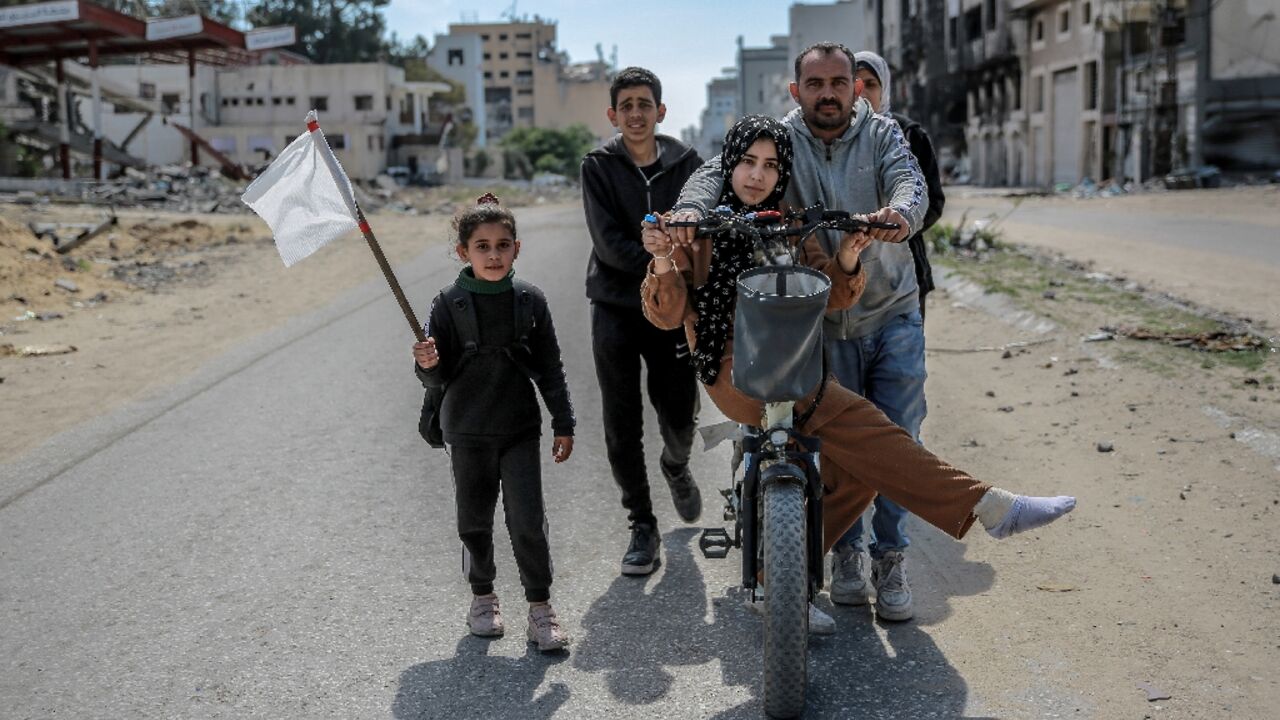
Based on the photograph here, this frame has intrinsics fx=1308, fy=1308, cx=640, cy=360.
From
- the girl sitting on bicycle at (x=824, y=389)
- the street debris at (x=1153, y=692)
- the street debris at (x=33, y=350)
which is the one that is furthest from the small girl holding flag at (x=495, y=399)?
the street debris at (x=33, y=350)

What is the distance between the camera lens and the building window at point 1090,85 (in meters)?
46.8

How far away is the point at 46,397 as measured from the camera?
9.73m

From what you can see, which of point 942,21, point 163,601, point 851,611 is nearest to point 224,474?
A: point 163,601

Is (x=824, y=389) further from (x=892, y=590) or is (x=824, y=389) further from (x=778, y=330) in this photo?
(x=892, y=590)

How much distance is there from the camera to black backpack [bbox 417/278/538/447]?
14.9 ft

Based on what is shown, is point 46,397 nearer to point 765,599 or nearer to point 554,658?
point 554,658

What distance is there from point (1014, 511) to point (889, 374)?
3.05ft

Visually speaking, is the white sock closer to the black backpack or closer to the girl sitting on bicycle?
the girl sitting on bicycle

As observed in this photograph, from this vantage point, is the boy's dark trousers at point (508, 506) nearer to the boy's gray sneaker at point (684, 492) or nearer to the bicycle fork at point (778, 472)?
the bicycle fork at point (778, 472)

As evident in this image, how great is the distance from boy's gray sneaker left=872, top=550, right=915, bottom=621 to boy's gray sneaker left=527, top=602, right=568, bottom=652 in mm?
1156

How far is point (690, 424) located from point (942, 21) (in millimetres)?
64325

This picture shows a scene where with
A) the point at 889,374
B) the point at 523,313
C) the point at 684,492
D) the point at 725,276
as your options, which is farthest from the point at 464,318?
the point at 684,492

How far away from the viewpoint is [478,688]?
4211 mm

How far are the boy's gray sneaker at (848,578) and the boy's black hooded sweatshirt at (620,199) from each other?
1.31 metres
